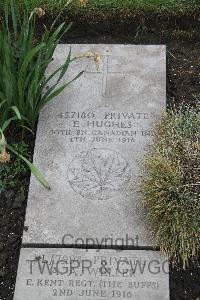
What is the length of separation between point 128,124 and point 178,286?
1060mm

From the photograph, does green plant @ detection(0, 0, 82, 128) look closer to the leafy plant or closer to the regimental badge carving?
the leafy plant

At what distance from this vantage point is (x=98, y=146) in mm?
3590

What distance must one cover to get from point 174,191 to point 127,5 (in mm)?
1875

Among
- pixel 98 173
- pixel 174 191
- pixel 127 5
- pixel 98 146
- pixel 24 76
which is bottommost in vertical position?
pixel 174 191

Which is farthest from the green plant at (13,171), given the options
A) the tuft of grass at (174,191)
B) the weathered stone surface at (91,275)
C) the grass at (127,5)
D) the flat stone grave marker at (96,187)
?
the grass at (127,5)

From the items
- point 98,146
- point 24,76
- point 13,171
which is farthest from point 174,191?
point 24,76

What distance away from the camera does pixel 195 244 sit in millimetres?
3203

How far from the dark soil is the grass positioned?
0.08m

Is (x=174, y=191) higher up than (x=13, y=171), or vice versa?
(x=13, y=171)

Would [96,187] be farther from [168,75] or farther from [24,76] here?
[168,75]

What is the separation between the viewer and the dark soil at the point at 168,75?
319 cm

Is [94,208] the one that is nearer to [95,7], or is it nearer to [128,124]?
[128,124]

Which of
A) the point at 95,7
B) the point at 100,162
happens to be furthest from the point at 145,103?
the point at 95,7

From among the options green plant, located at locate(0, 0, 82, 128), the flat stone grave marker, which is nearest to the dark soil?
the flat stone grave marker
